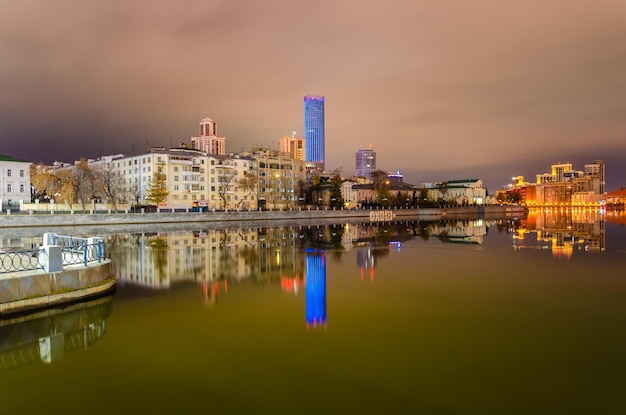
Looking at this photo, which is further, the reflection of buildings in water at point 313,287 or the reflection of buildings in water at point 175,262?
the reflection of buildings in water at point 175,262

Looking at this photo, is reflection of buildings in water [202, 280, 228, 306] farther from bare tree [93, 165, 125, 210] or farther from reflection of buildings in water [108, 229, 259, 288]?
bare tree [93, 165, 125, 210]

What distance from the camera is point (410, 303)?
17.0 meters

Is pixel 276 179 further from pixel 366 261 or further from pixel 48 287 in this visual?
pixel 48 287

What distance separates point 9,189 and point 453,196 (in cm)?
14892

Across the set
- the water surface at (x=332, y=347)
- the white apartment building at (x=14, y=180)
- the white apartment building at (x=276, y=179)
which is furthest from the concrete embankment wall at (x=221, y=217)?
the water surface at (x=332, y=347)

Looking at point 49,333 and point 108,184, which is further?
point 108,184

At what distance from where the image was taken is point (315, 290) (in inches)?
783

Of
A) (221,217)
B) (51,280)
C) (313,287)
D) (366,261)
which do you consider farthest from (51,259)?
(221,217)

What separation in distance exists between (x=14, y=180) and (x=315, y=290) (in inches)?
3347

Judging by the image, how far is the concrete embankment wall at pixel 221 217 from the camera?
6112 centimetres

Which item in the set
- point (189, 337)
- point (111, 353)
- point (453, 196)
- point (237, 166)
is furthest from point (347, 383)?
point (453, 196)

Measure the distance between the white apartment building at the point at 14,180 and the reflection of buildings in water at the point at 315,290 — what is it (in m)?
73.4

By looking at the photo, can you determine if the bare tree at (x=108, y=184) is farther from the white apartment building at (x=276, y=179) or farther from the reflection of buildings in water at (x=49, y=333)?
the reflection of buildings in water at (x=49, y=333)

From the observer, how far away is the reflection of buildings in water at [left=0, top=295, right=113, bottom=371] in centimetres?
1165
